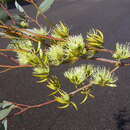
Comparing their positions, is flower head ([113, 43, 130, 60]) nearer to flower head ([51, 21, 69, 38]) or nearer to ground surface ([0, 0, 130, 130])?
flower head ([51, 21, 69, 38])

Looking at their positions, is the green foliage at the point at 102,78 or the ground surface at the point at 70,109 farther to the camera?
the ground surface at the point at 70,109

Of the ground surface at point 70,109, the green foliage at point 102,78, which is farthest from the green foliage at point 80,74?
the ground surface at point 70,109

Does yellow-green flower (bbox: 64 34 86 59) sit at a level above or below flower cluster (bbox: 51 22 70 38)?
below

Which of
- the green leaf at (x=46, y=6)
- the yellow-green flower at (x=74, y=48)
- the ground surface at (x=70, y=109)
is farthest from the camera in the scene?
the ground surface at (x=70, y=109)

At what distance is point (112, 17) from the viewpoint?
7.52 metres

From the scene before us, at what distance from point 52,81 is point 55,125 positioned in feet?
8.67

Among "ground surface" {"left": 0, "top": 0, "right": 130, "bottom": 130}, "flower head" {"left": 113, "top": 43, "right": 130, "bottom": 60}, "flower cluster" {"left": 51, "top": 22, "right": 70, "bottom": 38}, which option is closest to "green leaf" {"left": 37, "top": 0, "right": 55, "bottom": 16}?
"flower cluster" {"left": 51, "top": 22, "right": 70, "bottom": 38}

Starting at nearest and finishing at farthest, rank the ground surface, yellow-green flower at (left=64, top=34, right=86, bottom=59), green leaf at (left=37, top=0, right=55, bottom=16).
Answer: yellow-green flower at (left=64, top=34, right=86, bottom=59) < green leaf at (left=37, top=0, right=55, bottom=16) < the ground surface

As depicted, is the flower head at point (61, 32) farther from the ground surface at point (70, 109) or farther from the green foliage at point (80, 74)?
the ground surface at point (70, 109)

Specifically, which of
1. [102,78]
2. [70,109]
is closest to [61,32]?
[102,78]

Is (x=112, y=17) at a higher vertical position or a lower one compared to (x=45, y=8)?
higher

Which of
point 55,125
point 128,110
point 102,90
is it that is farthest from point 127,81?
point 55,125

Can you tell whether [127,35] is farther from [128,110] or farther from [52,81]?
[52,81]

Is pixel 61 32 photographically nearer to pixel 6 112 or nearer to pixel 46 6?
pixel 46 6
